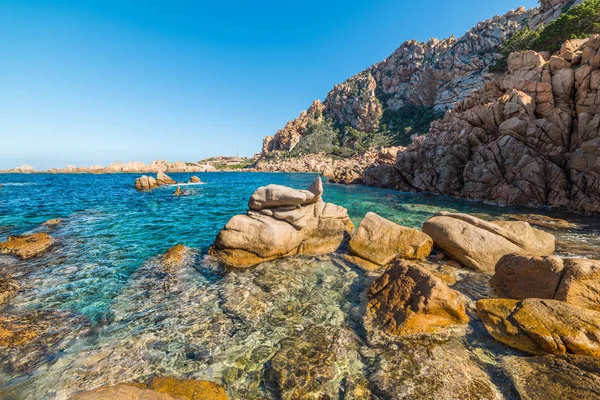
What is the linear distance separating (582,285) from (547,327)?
234 cm

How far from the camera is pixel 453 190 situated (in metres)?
34.0

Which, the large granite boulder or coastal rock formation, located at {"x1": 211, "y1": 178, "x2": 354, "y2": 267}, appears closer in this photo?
the large granite boulder

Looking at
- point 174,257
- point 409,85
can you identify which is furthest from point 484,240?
point 409,85

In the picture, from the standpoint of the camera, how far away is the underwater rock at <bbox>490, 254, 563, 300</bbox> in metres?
7.09

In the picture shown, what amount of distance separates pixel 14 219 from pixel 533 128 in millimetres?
47648

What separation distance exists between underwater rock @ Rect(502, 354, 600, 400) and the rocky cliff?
73.1m

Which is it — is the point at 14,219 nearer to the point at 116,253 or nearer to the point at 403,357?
the point at 116,253

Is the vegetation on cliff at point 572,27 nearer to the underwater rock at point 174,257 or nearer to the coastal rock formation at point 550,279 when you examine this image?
the coastal rock formation at point 550,279

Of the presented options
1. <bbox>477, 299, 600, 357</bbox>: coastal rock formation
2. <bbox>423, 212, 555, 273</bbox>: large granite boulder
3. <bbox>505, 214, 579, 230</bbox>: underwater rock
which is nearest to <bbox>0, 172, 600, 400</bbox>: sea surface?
<bbox>477, 299, 600, 357</bbox>: coastal rock formation

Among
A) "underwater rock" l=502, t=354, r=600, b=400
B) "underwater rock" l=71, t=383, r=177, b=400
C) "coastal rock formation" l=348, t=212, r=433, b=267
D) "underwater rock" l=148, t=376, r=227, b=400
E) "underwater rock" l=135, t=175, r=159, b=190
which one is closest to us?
"underwater rock" l=71, t=383, r=177, b=400

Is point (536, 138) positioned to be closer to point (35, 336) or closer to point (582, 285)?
point (582, 285)

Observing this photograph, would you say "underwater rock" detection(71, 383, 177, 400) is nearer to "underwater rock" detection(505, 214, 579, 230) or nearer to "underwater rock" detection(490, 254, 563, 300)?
"underwater rock" detection(490, 254, 563, 300)

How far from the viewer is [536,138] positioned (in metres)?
26.2

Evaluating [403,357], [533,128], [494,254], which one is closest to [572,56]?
[533,128]
